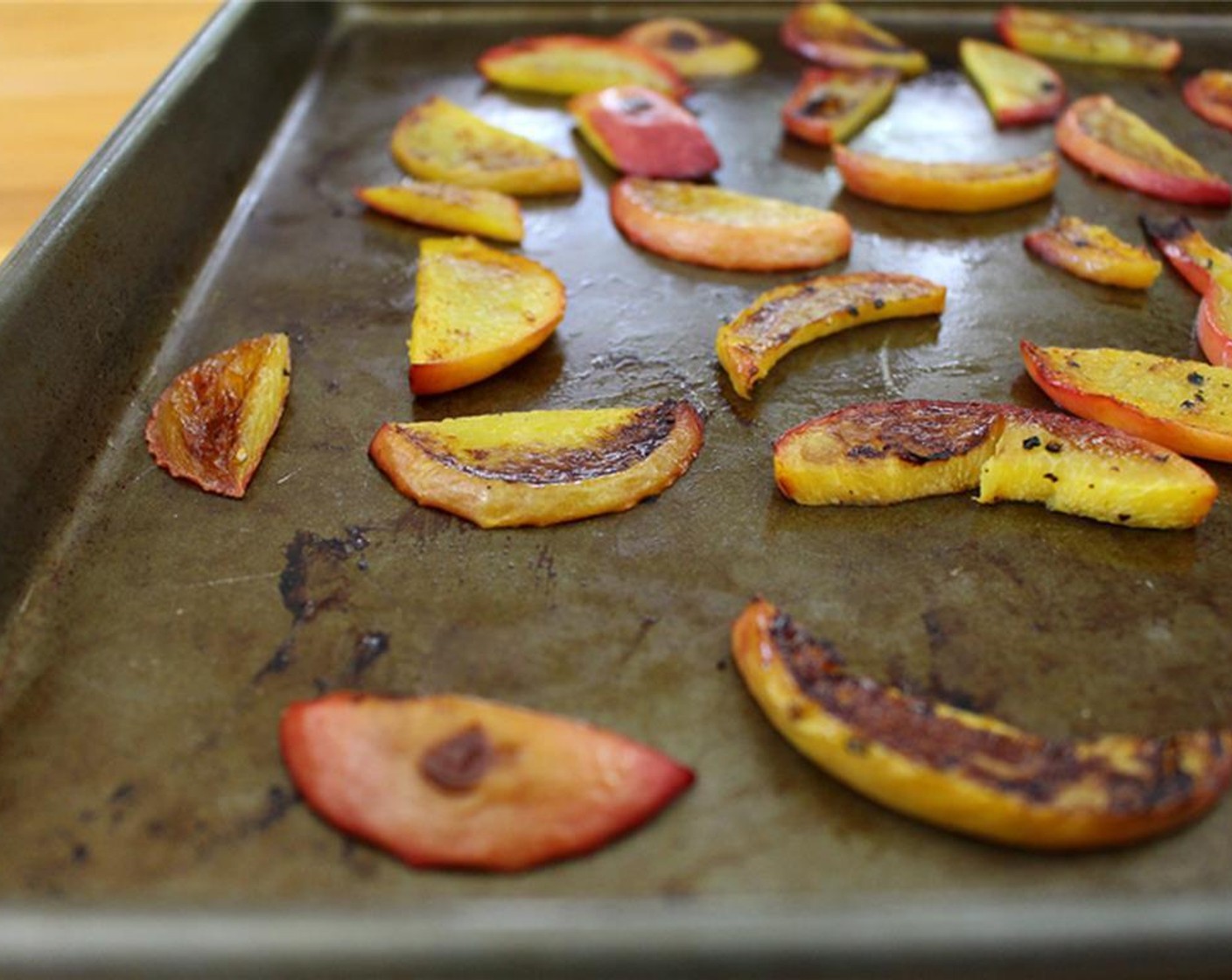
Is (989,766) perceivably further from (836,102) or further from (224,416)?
(836,102)

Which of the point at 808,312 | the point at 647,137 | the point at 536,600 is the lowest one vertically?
the point at 536,600

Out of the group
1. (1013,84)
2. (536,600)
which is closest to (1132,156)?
(1013,84)

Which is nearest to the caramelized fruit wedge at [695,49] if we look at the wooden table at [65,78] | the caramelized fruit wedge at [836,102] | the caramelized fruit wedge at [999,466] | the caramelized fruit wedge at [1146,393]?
the caramelized fruit wedge at [836,102]

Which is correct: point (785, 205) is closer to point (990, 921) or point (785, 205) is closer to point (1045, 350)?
point (1045, 350)

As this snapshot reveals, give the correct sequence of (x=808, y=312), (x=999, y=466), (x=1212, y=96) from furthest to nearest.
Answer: (x=1212, y=96) < (x=808, y=312) < (x=999, y=466)

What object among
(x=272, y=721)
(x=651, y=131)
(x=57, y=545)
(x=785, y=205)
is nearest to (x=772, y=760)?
(x=272, y=721)

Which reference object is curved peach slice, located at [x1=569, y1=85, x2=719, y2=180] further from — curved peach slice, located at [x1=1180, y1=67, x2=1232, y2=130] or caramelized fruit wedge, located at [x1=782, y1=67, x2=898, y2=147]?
curved peach slice, located at [x1=1180, y1=67, x2=1232, y2=130]
